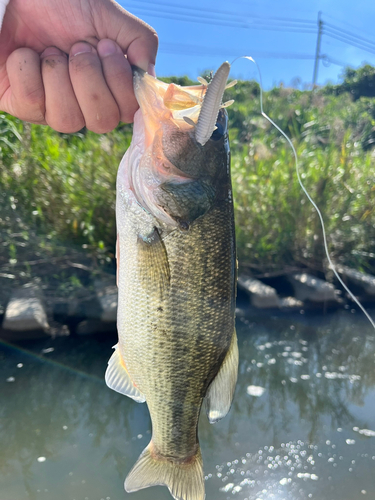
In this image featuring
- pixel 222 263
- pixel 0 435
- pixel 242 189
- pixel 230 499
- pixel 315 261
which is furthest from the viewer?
pixel 315 261

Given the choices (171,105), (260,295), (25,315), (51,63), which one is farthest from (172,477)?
(260,295)

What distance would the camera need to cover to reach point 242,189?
5.34m

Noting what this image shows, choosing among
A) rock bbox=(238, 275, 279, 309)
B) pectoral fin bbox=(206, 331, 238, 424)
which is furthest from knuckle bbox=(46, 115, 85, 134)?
rock bbox=(238, 275, 279, 309)

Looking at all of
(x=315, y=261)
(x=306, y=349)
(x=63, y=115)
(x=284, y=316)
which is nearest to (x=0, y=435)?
(x=63, y=115)

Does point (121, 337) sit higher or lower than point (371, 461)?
higher

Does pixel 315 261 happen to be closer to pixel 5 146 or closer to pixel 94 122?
pixel 5 146

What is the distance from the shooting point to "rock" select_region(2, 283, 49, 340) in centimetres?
421

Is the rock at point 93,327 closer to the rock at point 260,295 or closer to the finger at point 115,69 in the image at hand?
the rock at point 260,295

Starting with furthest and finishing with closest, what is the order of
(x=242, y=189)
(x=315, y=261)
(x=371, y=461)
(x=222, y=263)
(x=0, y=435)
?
(x=315, y=261) → (x=242, y=189) → (x=0, y=435) → (x=371, y=461) → (x=222, y=263)

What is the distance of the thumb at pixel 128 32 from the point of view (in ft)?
Answer: 3.89

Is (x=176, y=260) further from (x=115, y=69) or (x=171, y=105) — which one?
(x=115, y=69)

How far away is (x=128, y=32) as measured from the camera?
47.3 inches

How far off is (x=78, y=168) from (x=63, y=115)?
3.43 metres

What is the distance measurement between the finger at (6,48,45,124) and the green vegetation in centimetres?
306
